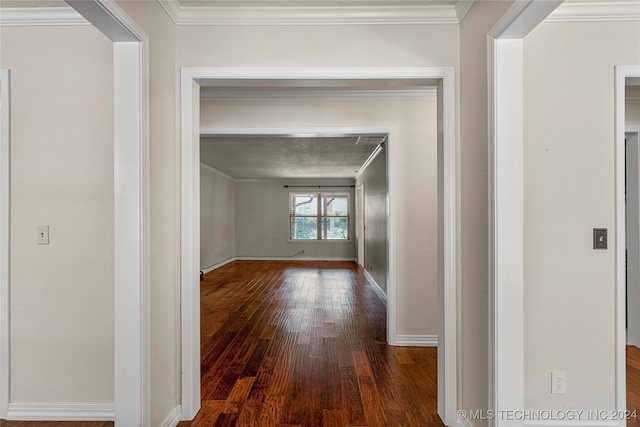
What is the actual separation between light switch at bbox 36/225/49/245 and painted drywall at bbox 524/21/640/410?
2.80 meters

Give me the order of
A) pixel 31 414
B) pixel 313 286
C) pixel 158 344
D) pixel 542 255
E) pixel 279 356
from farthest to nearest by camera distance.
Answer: pixel 313 286 → pixel 279 356 → pixel 31 414 → pixel 542 255 → pixel 158 344

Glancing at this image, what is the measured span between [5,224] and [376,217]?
482 cm

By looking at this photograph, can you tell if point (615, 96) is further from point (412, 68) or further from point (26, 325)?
point (26, 325)

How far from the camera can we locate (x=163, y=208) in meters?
1.74

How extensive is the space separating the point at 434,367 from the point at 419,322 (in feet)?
1.70

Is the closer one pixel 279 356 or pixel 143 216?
pixel 143 216

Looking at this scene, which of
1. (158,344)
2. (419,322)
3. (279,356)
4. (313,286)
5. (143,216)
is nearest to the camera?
(143,216)

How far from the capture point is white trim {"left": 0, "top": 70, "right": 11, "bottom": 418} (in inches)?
75.9

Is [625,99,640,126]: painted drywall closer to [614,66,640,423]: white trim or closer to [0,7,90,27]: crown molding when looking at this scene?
[614,66,640,423]: white trim

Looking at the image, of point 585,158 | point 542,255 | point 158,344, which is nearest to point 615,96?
point 585,158

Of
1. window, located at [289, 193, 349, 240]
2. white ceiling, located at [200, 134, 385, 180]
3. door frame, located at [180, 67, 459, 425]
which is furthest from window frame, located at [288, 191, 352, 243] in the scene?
door frame, located at [180, 67, 459, 425]

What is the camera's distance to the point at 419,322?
3.10 m

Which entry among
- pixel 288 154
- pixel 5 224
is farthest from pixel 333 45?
pixel 288 154

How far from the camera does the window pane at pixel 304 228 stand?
9.52 meters
